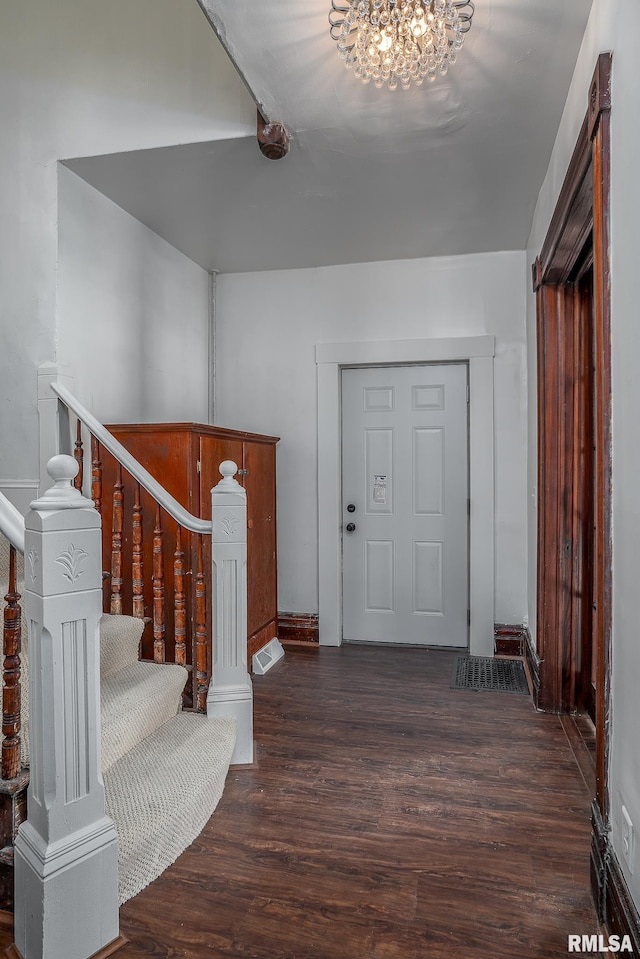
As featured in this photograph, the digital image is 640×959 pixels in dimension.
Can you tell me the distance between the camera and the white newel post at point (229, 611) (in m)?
2.45

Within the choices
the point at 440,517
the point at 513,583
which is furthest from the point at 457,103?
the point at 513,583

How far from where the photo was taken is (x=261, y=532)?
3877 millimetres

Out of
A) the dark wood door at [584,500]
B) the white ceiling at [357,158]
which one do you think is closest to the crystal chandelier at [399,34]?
the white ceiling at [357,158]

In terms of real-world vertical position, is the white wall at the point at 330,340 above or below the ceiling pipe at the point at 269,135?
below

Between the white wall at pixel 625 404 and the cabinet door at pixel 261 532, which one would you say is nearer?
the white wall at pixel 625 404

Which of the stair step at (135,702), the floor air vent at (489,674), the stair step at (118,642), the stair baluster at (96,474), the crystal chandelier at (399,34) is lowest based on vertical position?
the floor air vent at (489,674)

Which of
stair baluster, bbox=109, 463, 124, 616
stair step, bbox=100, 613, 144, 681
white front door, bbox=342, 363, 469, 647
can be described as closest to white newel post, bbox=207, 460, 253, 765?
stair step, bbox=100, 613, 144, 681

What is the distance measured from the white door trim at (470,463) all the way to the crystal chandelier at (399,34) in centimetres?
212

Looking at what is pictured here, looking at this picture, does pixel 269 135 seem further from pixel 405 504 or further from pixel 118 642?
pixel 405 504

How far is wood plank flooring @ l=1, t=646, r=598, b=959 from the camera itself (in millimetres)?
1546

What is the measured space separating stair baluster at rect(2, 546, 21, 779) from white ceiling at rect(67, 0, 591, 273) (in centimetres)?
187

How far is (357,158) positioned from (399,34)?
89cm

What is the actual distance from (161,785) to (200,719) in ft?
1.55

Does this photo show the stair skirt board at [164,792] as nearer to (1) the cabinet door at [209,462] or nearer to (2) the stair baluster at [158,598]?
(2) the stair baluster at [158,598]
